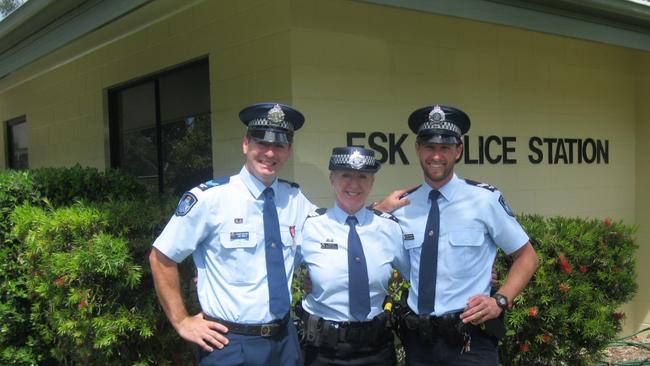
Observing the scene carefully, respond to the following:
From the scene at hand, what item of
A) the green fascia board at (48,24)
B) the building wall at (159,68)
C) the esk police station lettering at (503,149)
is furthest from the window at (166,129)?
the esk police station lettering at (503,149)

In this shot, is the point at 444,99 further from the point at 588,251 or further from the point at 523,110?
the point at 588,251

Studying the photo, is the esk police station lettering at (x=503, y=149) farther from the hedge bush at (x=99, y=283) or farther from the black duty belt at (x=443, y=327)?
the black duty belt at (x=443, y=327)

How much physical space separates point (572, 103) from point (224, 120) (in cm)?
375

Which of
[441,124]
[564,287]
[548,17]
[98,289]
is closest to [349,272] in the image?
[441,124]

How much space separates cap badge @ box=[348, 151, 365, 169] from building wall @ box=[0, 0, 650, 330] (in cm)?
159

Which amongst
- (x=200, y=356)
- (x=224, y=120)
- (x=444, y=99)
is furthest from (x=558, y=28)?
(x=200, y=356)

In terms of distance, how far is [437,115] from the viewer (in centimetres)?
279

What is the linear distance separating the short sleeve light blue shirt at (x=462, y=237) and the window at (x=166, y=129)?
298 centimetres

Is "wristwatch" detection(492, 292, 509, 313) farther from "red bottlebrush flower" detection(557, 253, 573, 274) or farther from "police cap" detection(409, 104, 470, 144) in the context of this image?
"red bottlebrush flower" detection(557, 253, 573, 274)

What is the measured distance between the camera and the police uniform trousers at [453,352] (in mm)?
2604

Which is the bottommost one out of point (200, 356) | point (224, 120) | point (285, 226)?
point (200, 356)

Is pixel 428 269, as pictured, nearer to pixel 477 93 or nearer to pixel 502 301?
pixel 502 301

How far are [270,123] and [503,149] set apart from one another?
137 inches

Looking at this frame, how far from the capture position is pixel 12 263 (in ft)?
13.6
